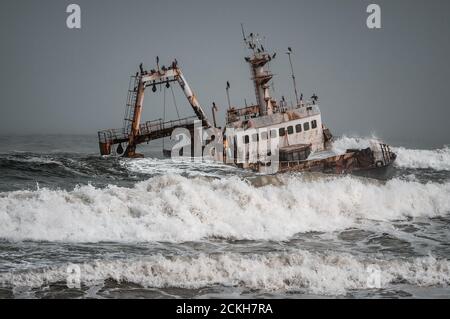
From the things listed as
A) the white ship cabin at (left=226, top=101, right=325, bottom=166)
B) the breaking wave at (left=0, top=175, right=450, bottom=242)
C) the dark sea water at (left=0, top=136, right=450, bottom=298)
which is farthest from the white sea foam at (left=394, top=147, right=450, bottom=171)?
the breaking wave at (left=0, top=175, right=450, bottom=242)

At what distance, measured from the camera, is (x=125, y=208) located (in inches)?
577

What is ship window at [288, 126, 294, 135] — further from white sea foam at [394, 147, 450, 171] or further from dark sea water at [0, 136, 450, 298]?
white sea foam at [394, 147, 450, 171]

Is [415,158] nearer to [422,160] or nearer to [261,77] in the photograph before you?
[422,160]

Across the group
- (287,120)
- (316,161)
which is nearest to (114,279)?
(316,161)

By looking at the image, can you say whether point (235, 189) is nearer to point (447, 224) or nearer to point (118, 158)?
point (447, 224)

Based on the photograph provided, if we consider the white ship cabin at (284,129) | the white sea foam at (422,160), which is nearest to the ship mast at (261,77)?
the white ship cabin at (284,129)

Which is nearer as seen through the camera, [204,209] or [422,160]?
[204,209]

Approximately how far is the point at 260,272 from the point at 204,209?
5.62 m

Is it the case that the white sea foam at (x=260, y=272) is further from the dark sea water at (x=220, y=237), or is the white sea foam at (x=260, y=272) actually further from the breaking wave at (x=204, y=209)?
the breaking wave at (x=204, y=209)

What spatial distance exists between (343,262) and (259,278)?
249 cm

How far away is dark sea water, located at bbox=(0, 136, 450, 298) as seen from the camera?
31.8ft

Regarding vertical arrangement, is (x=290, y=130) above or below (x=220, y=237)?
above

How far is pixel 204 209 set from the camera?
15.7m
